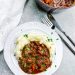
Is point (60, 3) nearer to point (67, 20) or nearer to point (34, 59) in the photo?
point (67, 20)

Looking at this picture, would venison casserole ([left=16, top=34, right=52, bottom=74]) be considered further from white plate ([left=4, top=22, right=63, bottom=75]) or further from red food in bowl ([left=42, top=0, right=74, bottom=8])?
red food in bowl ([left=42, top=0, right=74, bottom=8])

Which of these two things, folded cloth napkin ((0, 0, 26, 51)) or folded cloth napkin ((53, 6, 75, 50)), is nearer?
folded cloth napkin ((0, 0, 26, 51))

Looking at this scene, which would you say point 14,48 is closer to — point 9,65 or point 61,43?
point 9,65

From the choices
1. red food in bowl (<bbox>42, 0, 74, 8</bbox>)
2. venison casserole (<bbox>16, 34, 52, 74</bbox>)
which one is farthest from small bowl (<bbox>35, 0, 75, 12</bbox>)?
venison casserole (<bbox>16, 34, 52, 74</bbox>)

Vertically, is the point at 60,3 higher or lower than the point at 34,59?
higher

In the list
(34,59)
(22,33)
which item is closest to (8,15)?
(22,33)

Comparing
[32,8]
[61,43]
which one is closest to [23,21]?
[32,8]

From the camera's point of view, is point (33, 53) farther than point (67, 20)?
No
